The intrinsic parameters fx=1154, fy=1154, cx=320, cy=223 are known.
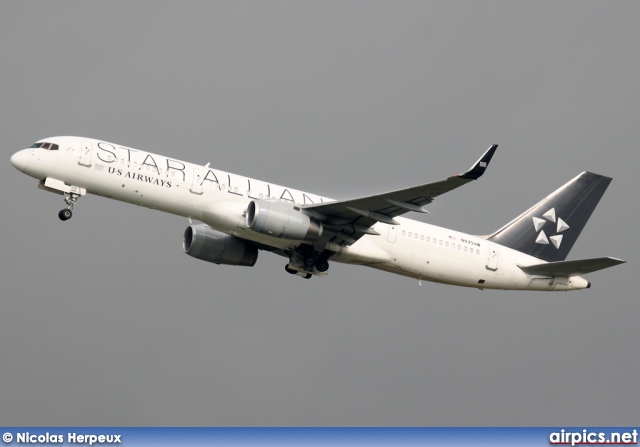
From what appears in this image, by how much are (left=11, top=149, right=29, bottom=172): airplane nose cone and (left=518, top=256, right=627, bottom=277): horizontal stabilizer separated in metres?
25.0

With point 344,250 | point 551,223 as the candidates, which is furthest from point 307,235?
point 551,223

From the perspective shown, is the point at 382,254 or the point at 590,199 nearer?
the point at 382,254

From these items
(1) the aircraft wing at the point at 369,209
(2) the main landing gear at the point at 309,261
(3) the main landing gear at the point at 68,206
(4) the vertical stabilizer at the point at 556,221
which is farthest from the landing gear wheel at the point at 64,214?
(4) the vertical stabilizer at the point at 556,221

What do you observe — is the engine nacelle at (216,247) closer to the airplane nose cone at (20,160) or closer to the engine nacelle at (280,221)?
the engine nacelle at (280,221)

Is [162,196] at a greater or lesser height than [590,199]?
lesser

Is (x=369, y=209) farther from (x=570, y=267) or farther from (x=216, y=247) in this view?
(x=570, y=267)

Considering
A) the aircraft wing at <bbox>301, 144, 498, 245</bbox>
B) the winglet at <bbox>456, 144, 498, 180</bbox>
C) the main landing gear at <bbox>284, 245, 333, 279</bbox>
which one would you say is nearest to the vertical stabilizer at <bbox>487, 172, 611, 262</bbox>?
the aircraft wing at <bbox>301, 144, 498, 245</bbox>

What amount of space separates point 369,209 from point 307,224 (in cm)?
291

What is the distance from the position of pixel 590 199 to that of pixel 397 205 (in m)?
15.6

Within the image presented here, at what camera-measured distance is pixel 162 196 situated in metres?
52.2

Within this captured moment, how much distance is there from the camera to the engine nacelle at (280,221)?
5153 centimetres

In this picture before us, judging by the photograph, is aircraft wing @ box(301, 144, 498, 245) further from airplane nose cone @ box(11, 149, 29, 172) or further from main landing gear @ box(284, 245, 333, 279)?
airplane nose cone @ box(11, 149, 29, 172)

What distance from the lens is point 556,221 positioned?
61.7 meters

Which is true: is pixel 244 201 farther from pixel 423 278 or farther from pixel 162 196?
pixel 423 278
